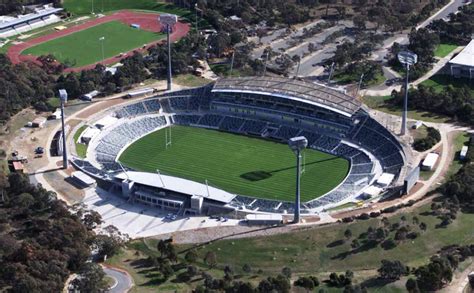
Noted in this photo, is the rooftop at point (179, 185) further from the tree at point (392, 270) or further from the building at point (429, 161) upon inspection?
the building at point (429, 161)

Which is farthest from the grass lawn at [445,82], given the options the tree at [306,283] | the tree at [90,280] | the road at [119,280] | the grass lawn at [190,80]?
the tree at [90,280]

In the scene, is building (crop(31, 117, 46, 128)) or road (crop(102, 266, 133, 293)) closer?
road (crop(102, 266, 133, 293))

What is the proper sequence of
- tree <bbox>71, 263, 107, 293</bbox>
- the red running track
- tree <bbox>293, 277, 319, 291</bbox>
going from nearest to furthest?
tree <bbox>71, 263, 107, 293</bbox> → tree <bbox>293, 277, 319, 291</bbox> → the red running track

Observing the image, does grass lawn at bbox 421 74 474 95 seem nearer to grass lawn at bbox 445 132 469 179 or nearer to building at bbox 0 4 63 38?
grass lawn at bbox 445 132 469 179

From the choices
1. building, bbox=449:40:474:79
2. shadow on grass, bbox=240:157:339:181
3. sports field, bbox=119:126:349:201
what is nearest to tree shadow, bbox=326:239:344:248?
sports field, bbox=119:126:349:201

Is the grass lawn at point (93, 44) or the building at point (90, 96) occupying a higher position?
the building at point (90, 96)

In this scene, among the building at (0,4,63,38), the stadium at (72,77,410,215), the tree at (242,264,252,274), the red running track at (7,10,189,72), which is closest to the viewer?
the tree at (242,264,252,274)

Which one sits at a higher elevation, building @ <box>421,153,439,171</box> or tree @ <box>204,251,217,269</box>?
building @ <box>421,153,439,171</box>
